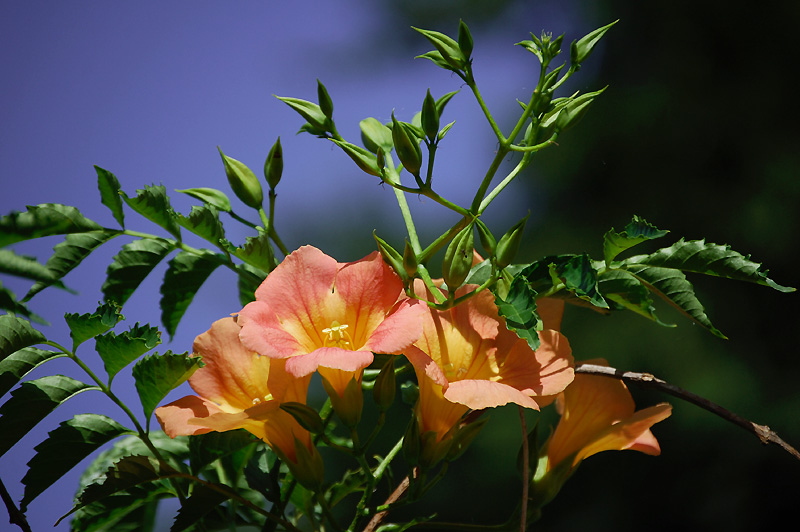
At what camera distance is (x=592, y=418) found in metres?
0.77

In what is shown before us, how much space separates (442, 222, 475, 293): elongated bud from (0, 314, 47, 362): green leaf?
1.22ft

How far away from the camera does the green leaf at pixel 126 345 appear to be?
1.93 ft

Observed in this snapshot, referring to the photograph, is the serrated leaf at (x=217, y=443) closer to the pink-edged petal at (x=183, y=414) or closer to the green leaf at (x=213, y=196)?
the pink-edged petal at (x=183, y=414)

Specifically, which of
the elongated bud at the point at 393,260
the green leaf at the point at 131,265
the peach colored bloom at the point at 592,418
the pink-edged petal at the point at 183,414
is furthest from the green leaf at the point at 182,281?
the peach colored bloom at the point at 592,418

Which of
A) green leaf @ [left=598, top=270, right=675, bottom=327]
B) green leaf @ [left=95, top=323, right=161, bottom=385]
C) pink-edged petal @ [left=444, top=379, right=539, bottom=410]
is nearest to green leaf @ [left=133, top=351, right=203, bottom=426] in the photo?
green leaf @ [left=95, top=323, right=161, bottom=385]

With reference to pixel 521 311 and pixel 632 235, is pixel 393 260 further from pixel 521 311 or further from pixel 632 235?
pixel 632 235

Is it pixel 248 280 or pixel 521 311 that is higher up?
pixel 248 280

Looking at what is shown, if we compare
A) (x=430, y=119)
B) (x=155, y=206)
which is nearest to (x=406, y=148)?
(x=430, y=119)

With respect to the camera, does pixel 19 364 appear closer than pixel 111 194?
Yes

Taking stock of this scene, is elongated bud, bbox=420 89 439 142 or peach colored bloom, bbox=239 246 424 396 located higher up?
elongated bud, bbox=420 89 439 142

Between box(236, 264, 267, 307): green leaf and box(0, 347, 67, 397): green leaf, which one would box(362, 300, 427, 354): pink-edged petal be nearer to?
box(236, 264, 267, 307): green leaf

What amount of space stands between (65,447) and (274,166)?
1.13ft

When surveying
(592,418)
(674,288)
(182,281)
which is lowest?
(592,418)

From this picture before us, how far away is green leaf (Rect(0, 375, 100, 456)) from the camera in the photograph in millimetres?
570
